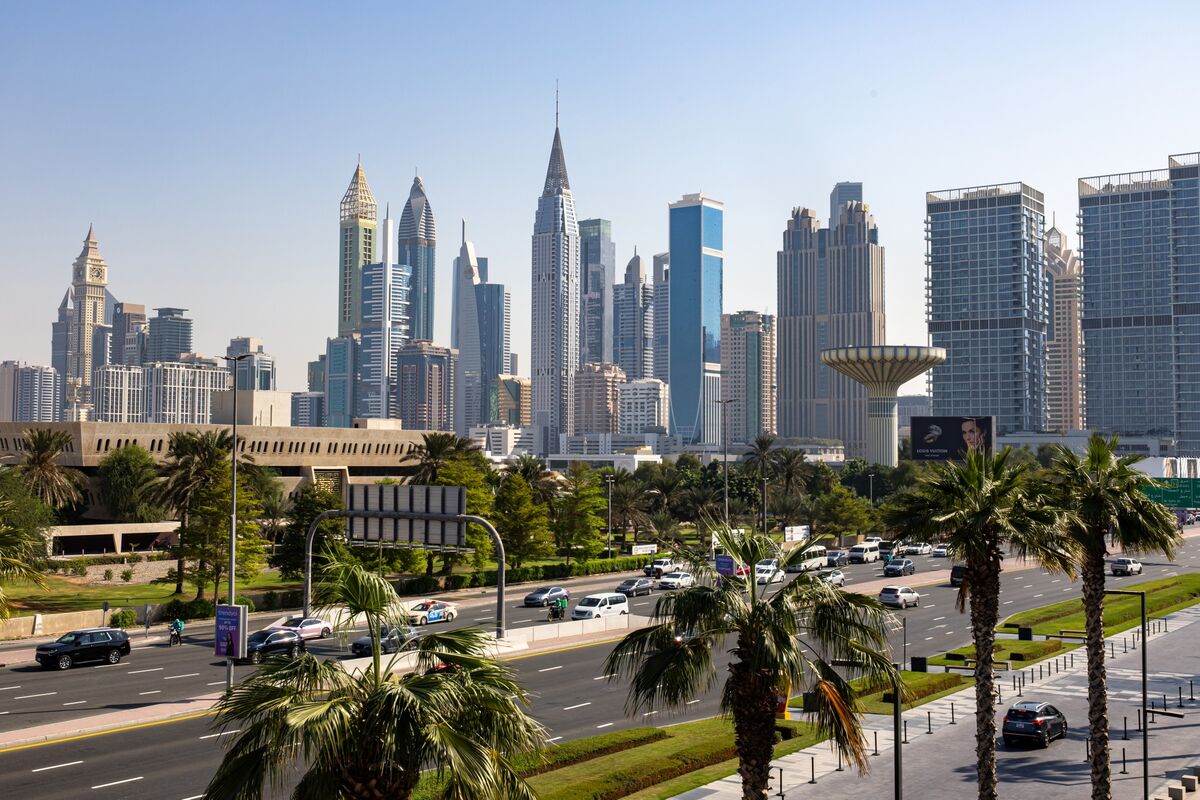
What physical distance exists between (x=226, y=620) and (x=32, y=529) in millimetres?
40523

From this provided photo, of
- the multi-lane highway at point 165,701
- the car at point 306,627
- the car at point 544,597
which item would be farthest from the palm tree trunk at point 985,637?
the car at point 544,597

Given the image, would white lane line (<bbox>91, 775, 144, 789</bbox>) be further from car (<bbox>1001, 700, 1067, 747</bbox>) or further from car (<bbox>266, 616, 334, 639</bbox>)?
car (<bbox>1001, 700, 1067, 747</bbox>)

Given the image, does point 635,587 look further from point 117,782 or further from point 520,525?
point 117,782

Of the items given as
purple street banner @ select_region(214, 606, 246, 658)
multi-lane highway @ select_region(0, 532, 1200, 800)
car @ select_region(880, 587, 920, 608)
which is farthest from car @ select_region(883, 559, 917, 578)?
purple street banner @ select_region(214, 606, 246, 658)

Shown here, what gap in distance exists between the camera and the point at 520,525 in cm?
8331

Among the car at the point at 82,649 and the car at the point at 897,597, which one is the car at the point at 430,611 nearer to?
the car at the point at 82,649

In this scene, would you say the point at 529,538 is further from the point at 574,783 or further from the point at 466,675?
the point at 466,675

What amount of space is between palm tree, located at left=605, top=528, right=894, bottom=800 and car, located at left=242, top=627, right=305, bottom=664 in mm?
34526

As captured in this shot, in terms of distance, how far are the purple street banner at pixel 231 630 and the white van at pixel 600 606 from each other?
26.0 m

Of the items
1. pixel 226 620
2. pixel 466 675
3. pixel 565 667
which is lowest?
pixel 565 667

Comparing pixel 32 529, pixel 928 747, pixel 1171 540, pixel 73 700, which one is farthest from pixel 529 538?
pixel 1171 540

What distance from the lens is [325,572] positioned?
1538 centimetres

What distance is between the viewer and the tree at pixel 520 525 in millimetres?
83438

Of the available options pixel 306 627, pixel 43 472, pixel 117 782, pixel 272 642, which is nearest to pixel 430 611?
pixel 306 627
